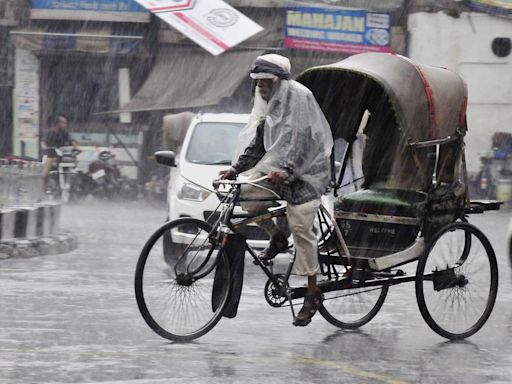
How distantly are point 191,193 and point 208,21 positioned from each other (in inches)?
524

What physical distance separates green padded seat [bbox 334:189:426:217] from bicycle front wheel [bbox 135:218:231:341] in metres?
1.28

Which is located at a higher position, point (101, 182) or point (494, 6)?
point (494, 6)

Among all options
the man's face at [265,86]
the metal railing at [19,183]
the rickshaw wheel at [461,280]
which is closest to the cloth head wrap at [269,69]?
the man's face at [265,86]

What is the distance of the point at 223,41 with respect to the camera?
78.6ft

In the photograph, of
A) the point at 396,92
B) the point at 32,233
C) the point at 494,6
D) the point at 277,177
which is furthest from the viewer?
the point at 494,6

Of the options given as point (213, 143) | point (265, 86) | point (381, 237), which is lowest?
point (381, 237)

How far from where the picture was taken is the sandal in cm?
701

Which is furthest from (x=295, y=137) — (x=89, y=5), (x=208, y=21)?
(x=89, y=5)

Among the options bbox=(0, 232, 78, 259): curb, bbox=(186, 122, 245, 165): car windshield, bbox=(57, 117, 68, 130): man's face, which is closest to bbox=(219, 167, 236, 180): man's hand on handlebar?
bbox=(186, 122, 245, 165): car windshield

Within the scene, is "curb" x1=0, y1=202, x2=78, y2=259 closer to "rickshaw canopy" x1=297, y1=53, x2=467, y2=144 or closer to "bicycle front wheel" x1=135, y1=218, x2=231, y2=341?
"rickshaw canopy" x1=297, y1=53, x2=467, y2=144

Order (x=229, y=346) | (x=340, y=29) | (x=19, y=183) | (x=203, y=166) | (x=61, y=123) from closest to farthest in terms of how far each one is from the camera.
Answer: (x=229, y=346) → (x=203, y=166) → (x=19, y=183) → (x=61, y=123) → (x=340, y=29)

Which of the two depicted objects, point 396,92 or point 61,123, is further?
point 61,123

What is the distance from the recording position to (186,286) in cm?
687

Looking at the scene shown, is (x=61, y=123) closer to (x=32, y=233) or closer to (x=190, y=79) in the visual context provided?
(x=190, y=79)
